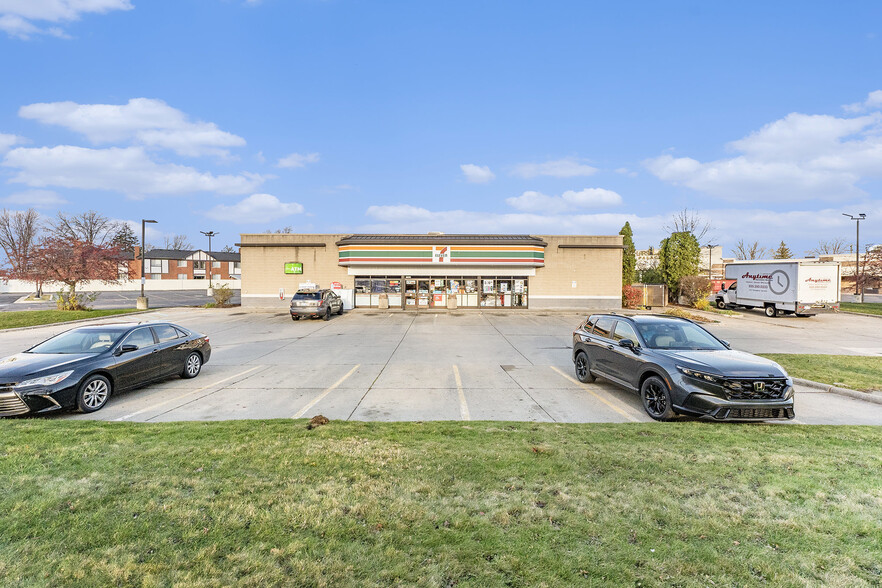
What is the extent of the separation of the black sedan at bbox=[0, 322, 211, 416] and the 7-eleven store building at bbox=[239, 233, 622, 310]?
1955 centimetres

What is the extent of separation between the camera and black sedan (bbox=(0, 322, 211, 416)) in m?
6.47

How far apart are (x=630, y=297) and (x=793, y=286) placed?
9045mm

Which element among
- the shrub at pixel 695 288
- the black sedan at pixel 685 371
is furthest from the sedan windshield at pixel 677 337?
the shrub at pixel 695 288

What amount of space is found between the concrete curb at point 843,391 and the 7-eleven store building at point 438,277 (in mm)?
19846

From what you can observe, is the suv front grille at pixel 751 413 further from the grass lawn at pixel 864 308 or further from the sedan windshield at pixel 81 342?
the grass lawn at pixel 864 308

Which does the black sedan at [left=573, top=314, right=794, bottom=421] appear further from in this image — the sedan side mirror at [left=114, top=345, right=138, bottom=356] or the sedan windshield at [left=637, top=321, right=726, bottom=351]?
the sedan side mirror at [left=114, top=345, right=138, bottom=356]

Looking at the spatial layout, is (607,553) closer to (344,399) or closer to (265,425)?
(265,425)

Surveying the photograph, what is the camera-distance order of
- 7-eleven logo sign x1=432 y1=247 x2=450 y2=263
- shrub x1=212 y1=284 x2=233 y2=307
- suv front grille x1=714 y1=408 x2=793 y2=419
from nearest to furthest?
1. suv front grille x1=714 y1=408 x2=793 y2=419
2. 7-eleven logo sign x1=432 y1=247 x2=450 y2=263
3. shrub x1=212 y1=284 x2=233 y2=307

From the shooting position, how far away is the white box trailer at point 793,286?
891 inches

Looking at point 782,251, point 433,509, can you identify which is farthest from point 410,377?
point 782,251

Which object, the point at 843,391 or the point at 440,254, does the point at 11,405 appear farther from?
the point at 440,254

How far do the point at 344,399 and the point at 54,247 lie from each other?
2417cm

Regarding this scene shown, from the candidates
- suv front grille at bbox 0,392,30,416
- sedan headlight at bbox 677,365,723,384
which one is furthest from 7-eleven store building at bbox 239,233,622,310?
suv front grille at bbox 0,392,30,416

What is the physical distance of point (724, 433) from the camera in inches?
227
